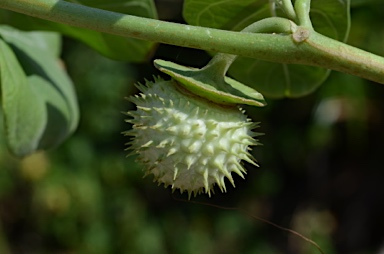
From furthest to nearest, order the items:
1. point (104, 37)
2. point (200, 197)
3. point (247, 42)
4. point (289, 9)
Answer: point (200, 197) < point (104, 37) < point (289, 9) < point (247, 42)

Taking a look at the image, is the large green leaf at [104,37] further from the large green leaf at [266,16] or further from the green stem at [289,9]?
the green stem at [289,9]

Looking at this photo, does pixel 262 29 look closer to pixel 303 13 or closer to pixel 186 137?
pixel 303 13

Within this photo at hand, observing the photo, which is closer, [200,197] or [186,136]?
[186,136]

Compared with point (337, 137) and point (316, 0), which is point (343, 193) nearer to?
point (337, 137)

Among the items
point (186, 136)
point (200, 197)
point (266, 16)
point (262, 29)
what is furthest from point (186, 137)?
point (200, 197)

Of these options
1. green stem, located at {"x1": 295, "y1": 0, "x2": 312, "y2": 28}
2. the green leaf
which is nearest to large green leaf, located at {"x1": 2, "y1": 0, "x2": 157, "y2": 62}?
the green leaf

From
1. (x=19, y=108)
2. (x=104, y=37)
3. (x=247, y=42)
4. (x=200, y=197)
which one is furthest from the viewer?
(x=200, y=197)

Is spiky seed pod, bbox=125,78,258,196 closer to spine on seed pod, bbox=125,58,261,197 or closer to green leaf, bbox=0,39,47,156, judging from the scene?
spine on seed pod, bbox=125,58,261,197

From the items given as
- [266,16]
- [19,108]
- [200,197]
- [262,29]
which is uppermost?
[262,29]
